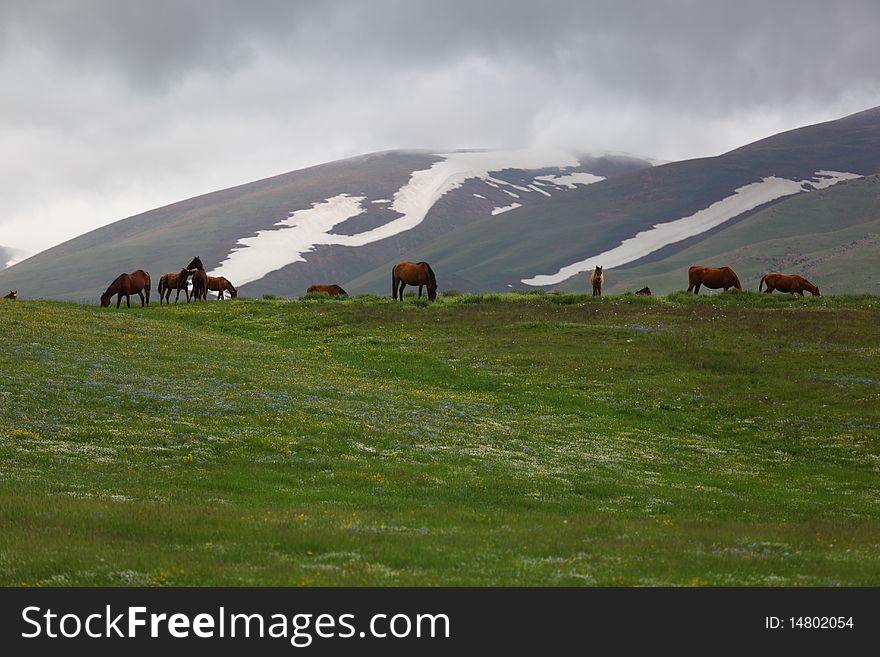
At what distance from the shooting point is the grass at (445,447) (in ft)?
42.8

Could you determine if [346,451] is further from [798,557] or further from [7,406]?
[798,557]

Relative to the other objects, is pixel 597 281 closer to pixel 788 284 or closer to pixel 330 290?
pixel 788 284

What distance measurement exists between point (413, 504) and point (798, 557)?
7833mm

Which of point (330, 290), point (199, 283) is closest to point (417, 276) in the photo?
point (330, 290)

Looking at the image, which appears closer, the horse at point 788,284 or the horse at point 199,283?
the horse at point 199,283

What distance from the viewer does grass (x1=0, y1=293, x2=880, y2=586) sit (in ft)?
42.8

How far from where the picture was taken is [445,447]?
26.1 metres

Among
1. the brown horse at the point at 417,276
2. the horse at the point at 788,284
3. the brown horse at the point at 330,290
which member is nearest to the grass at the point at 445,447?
the brown horse at the point at 417,276

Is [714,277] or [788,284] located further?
[788,284]

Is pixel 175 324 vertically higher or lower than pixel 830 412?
higher

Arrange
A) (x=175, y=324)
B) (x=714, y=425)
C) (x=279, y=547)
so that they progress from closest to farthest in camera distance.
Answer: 1. (x=279, y=547)
2. (x=714, y=425)
3. (x=175, y=324)

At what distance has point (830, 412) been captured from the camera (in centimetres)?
3456

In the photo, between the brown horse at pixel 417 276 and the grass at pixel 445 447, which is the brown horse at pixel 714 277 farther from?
the brown horse at pixel 417 276
